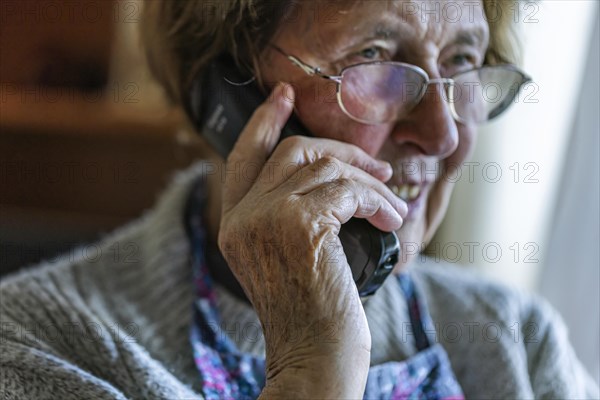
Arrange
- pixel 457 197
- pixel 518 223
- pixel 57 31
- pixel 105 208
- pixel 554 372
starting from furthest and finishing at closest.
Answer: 1. pixel 105 208
2. pixel 57 31
3. pixel 457 197
4. pixel 518 223
5. pixel 554 372

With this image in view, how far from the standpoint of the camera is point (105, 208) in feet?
8.84

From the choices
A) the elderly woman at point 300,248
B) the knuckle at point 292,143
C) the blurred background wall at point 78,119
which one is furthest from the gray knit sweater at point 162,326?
the blurred background wall at point 78,119

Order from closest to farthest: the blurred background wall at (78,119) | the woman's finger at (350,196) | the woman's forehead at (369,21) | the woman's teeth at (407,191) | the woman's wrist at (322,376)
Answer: the woman's wrist at (322,376)
the woman's finger at (350,196)
the woman's forehead at (369,21)
the woman's teeth at (407,191)
the blurred background wall at (78,119)

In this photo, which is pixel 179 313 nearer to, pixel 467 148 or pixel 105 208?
pixel 467 148

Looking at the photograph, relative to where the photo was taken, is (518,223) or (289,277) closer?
(289,277)

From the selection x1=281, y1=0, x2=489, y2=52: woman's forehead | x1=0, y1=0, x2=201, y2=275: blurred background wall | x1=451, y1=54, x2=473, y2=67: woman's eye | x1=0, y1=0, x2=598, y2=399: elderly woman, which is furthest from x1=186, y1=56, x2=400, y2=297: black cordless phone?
x1=0, y1=0, x2=201, y2=275: blurred background wall

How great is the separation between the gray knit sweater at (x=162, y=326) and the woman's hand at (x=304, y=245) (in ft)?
0.65

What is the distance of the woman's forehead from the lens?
41.2 inches

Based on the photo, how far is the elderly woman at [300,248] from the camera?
2.97ft

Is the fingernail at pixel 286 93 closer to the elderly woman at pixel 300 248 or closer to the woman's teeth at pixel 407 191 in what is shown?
A: the elderly woman at pixel 300 248

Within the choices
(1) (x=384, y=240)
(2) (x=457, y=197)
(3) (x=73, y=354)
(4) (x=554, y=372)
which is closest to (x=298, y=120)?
(1) (x=384, y=240)

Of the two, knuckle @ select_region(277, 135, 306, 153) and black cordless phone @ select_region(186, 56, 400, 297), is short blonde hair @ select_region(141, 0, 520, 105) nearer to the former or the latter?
black cordless phone @ select_region(186, 56, 400, 297)

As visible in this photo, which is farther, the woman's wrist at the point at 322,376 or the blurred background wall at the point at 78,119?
the blurred background wall at the point at 78,119

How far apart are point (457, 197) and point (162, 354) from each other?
1185 millimetres
